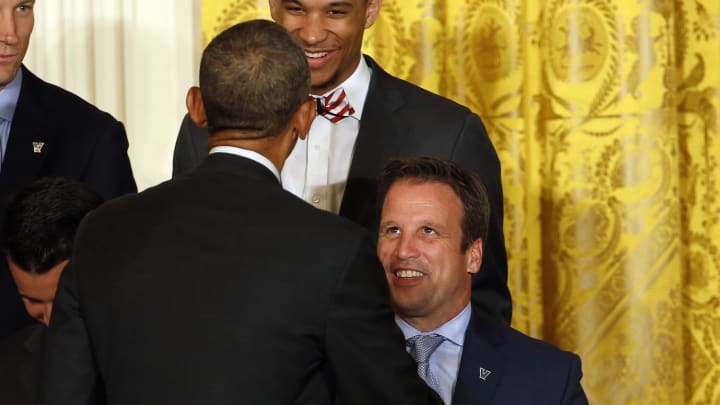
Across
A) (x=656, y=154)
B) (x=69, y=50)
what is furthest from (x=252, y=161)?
(x=69, y=50)

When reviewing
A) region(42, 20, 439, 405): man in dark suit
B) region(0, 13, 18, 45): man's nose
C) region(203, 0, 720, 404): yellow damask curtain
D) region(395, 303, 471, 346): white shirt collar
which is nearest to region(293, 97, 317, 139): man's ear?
region(42, 20, 439, 405): man in dark suit

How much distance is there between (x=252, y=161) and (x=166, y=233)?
0.16m

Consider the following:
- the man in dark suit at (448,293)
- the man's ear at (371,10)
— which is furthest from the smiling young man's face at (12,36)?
the man in dark suit at (448,293)

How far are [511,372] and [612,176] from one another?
99 centimetres

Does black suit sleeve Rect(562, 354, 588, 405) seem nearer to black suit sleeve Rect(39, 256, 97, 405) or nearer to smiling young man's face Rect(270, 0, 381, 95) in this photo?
smiling young man's face Rect(270, 0, 381, 95)

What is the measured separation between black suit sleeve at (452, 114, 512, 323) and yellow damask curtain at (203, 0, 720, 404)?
2.13ft

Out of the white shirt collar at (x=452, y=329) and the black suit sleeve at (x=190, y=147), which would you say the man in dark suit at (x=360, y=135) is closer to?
the black suit sleeve at (x=190, y=147)

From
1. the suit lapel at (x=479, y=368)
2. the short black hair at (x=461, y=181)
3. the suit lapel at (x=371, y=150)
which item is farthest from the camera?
the suit lapel at (x=371, y=150)

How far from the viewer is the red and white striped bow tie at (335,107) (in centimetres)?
277

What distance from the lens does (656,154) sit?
10.7 feet

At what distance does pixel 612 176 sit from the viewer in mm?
3295

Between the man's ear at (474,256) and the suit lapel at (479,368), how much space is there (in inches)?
5.2

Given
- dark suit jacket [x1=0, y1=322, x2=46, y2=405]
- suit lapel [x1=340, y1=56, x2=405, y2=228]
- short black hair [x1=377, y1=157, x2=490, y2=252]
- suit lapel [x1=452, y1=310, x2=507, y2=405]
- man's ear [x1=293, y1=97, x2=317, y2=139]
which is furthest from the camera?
suit lapel [x1=340, y1=56, x2=405, y2=228]

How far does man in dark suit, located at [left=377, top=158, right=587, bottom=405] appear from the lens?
246 centimetres
